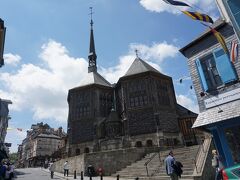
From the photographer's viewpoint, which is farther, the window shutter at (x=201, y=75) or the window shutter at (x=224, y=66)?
the window shutter at (x=201, y=75)

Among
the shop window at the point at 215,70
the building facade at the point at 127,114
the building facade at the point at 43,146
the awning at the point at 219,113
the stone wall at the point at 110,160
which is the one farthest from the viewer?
the building facade at the point at 43,146

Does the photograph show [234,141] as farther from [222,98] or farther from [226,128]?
[222,98]

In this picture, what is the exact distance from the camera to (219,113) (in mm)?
10586

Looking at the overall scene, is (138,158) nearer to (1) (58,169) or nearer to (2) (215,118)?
(2) (215,118)

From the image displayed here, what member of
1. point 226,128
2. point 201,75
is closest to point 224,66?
point 201,75

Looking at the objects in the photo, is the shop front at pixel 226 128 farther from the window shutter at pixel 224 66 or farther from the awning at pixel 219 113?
the window shutter at pixel 224 66

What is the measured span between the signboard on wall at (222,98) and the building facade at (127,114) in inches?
572

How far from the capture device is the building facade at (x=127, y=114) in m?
26.3

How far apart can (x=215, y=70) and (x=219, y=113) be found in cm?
255

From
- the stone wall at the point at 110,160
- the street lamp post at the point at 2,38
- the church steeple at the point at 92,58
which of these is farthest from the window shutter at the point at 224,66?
the church steeple at the point at 92,58

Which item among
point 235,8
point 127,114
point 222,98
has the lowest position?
point 222,98

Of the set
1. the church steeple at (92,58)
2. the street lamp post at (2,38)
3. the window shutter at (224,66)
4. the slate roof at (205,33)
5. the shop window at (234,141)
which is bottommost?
the shop window at (234,141)

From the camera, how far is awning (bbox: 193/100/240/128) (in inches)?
391

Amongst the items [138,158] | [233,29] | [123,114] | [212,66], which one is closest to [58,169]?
[123,114]
